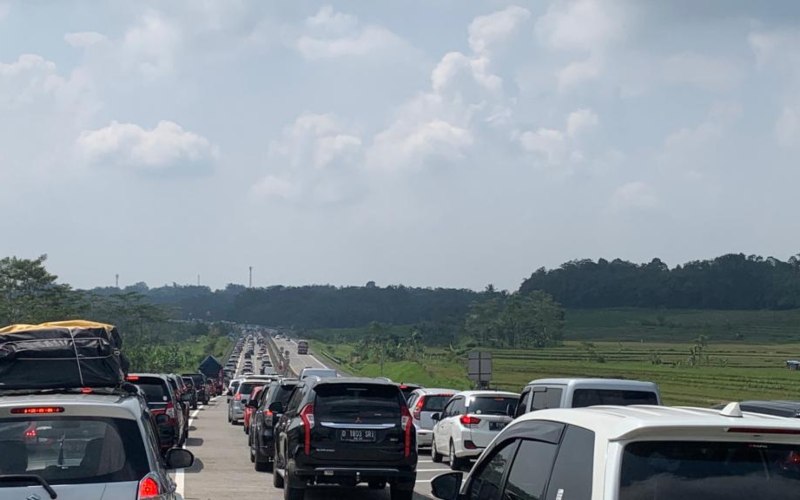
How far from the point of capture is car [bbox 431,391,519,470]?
21719mm

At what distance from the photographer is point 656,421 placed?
5.21 meters

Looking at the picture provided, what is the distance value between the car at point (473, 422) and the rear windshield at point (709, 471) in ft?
53.0

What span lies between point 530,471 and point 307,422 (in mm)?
9147

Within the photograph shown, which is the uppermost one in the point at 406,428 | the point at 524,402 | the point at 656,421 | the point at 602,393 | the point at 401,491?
the point at 656,421

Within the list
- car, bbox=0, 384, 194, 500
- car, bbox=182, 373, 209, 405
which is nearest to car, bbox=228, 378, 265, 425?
car, bbox=182, 373, 209, 405

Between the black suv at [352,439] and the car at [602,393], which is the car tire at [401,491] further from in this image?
the car at [602,393]

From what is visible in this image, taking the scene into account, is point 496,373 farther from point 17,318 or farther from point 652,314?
point 652,314

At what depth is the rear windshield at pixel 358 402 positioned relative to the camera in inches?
593

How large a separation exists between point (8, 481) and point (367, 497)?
10.5 metres

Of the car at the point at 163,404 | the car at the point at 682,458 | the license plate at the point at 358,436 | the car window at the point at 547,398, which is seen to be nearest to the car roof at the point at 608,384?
the car window at the point at 547,398

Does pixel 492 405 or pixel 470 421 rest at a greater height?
pixel 492 405

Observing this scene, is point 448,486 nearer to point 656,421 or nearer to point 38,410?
point 656,421

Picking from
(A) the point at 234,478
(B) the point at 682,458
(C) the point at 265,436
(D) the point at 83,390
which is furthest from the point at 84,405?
(C) the point at 265,436

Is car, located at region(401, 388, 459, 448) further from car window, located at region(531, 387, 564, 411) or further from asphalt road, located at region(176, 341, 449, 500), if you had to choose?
car window, located at region(531, 387, 564, 411)
